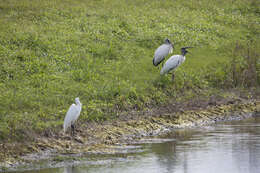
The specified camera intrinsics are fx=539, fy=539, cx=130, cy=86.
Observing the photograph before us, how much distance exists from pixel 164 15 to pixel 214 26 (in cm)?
291

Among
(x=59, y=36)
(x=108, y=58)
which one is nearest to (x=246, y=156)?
(x=108, y=58)

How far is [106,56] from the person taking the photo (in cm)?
2306

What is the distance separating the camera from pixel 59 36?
959 inches

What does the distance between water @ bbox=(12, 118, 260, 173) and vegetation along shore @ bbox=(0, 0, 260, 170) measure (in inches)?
34.3

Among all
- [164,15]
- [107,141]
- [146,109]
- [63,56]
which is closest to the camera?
[107,141]

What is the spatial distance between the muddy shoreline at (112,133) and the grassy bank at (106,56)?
599 millimetres

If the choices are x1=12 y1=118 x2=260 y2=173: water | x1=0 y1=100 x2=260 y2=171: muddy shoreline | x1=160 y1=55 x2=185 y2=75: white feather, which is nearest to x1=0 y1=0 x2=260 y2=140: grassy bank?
x1=160 y1=55 x2=185 y2=75: white feather

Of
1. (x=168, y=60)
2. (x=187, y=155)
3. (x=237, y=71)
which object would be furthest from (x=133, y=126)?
(x=237, y=71)

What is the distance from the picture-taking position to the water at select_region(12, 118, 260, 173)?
43.4ft

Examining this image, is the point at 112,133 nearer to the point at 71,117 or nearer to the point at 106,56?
the point at 71,117

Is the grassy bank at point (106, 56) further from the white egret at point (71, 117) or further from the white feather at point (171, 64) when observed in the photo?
the white egret at point (71, 117)

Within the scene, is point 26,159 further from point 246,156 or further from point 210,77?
point 210,77

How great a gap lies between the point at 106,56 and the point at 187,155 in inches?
374

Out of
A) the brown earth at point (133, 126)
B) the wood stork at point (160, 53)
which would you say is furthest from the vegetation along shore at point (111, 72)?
the wood stork at point (160, 53)
